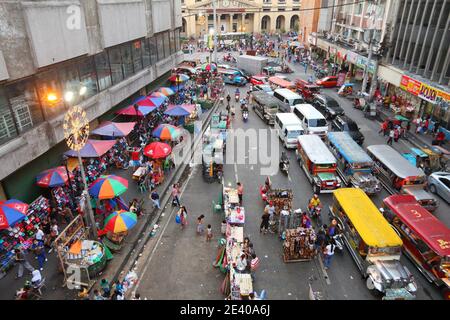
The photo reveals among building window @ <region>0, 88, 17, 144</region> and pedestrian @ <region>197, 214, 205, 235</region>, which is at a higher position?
building window @ <region>0, 88, 17, 144</region>

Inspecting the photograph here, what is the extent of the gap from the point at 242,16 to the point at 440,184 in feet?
257

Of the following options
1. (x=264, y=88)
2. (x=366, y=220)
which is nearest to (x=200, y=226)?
(x=366, y=220)

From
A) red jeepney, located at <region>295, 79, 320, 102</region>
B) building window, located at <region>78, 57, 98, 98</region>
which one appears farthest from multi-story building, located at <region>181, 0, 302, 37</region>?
building window, located at <region>78, 57, 98, 98</region>

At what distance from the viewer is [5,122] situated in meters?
13.4

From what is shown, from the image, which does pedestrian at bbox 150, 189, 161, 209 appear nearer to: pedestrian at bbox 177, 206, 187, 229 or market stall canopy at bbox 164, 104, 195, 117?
pedestrian at bbox 177, 206, 187, 229

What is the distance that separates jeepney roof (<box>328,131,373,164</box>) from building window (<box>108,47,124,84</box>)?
15.3 metres

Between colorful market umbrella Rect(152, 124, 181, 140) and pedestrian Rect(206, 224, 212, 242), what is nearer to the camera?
pedestrian Rect(206, 224, 212, 242)

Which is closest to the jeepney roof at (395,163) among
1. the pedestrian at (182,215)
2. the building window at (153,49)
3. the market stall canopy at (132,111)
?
the pedestrian at (182,215)

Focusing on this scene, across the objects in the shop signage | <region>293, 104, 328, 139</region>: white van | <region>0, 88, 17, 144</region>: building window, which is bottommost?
<region>293, 104, 328, 139</region>: white van

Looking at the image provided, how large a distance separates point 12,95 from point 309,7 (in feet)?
193

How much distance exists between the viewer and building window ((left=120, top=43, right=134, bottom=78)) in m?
23.7

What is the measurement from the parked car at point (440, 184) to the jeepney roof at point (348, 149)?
12.6 ft

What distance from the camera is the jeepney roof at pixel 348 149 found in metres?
19.1

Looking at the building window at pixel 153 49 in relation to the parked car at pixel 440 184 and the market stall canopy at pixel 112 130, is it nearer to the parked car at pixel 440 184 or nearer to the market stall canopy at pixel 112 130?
the market stall canopy at pixel 112 130
